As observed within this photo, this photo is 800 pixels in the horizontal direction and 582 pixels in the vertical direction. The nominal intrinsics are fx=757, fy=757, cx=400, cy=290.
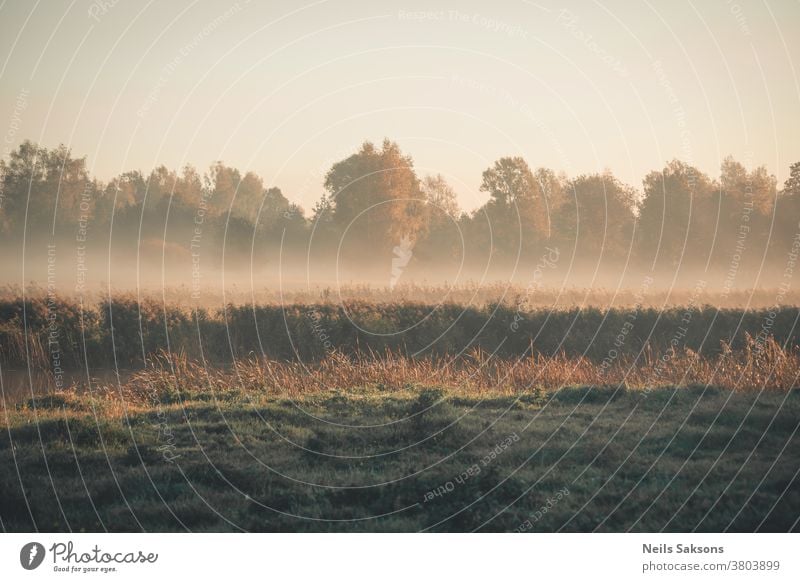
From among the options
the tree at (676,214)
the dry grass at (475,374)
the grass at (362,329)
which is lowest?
the dry grass at (475,374)

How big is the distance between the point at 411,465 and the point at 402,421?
6.15ft

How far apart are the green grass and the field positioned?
40mm

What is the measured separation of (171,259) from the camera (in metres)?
38.7

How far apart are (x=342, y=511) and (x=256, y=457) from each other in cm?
226

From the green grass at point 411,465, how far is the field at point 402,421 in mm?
40

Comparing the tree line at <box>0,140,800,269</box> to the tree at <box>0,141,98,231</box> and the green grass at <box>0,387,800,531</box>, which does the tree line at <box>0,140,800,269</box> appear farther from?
the green grass at <box>0,387,800,531</box>

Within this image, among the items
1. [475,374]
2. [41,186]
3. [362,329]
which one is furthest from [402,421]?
[41,186]

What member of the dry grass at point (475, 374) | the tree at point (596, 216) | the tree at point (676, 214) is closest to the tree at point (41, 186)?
the dry grass at point (475, 374)

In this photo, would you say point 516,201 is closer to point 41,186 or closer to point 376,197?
point 376,197

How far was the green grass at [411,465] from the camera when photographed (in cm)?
1152

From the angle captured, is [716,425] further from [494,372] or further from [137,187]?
[137,187]

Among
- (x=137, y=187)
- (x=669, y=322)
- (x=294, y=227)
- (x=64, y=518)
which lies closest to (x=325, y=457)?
(x=64, y=518)
